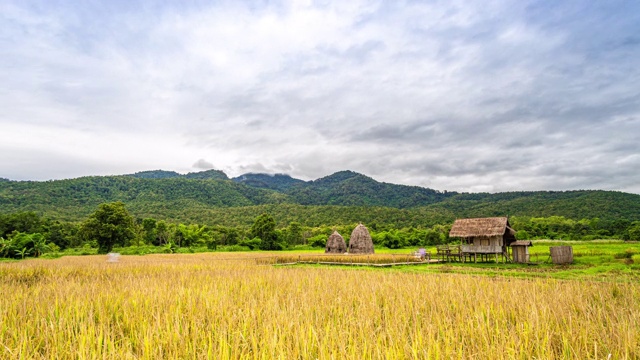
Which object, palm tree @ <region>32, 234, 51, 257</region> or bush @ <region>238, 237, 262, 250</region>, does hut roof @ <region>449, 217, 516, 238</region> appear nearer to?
bush @ <region>238, 237, 262, 250</region>

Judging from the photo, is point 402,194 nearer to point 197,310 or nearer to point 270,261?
point 270,261

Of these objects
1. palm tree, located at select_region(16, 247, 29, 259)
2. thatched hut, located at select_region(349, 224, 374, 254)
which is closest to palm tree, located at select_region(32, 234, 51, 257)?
palm tree, located at select_region(16, 247, 29, 259)

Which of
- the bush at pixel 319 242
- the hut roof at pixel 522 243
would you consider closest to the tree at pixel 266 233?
the bush at pixel 319 242

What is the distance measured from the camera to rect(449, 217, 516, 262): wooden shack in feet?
83.9

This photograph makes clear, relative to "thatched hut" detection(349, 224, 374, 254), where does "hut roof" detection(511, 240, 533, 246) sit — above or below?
above

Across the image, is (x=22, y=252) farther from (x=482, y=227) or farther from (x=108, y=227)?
(x=482, y=227)

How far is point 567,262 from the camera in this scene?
20.6 m

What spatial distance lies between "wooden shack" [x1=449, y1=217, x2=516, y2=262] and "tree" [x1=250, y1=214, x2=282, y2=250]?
3066cm

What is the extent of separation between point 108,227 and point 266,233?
2149 centimetres

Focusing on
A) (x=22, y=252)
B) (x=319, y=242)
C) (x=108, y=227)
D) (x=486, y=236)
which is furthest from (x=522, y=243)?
(x=108, y=227)

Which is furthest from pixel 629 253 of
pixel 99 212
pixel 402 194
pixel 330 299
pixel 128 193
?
pixel 402 194

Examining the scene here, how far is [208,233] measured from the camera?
181 ft

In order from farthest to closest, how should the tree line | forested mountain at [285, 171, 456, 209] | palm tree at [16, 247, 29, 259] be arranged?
forested mountain at [285, 171, 456, 209] → the tree line → palm tree at [16, 247, 29, 259]

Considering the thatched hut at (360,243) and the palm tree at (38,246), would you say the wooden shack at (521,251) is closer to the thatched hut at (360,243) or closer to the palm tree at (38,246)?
the thatched hut at (360,243)
